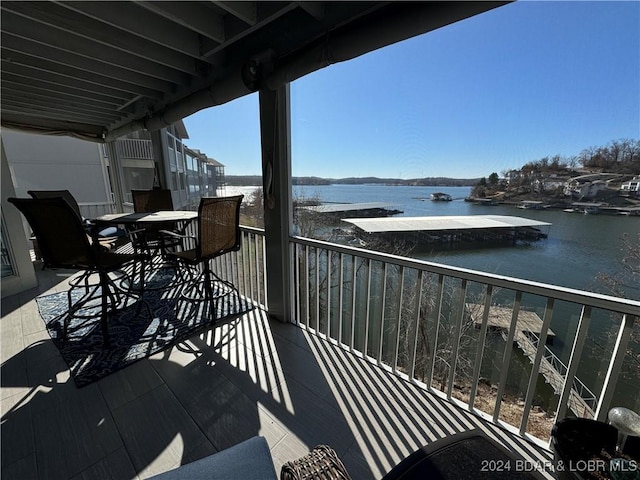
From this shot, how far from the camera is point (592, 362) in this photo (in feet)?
5.13

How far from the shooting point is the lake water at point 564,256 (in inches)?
47.3

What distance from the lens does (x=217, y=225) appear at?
2.44 meters

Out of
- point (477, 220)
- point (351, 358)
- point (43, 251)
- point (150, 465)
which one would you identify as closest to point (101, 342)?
point (43, 251)

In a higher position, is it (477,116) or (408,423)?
(477,116)

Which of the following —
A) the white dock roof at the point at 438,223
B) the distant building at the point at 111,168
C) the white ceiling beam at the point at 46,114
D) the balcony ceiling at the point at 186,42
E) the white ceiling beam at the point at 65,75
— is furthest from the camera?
the distant building at the point at 111,168

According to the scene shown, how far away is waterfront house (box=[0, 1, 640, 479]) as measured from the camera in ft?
4.52

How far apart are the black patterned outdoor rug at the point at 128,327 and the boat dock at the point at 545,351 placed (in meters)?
2.43

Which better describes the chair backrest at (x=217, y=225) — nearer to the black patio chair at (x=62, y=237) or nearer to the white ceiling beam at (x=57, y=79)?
the black patio chair at (x=62, y=237)

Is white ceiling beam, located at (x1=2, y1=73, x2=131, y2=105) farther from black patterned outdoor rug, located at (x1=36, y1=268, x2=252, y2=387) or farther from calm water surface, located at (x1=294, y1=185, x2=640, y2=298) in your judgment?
calm water surface, located at (x1=294, y1=185, x2=640, y2=298)

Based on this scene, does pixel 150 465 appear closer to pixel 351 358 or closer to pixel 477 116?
pixel 351 358

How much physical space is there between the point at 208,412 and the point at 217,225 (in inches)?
58.8

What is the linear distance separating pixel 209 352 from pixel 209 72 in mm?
2762

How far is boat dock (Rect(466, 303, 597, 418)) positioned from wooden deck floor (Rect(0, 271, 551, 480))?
549mm

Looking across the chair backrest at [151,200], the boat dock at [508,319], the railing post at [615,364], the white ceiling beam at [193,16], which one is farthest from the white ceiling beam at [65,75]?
the railing post at [615,364]
